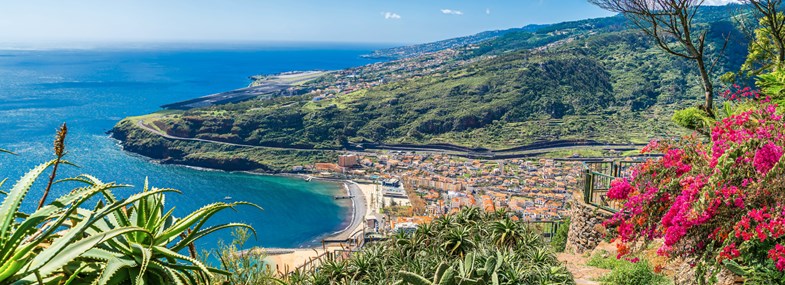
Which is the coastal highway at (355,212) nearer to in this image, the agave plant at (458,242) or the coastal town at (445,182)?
the coastal town at (445,182)

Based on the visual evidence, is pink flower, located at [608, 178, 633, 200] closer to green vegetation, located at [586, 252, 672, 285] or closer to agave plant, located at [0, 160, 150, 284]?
green vegetation, located at [586, 252, 672, 285]

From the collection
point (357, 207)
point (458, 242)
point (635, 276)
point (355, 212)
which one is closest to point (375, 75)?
point (357, 207)

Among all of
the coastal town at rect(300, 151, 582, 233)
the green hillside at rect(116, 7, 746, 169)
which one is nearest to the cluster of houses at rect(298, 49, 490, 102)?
the green hillside at rect(116, 7, 746, 169)

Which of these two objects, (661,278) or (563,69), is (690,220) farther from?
(563,69)

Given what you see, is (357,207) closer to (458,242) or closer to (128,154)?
(128,154)

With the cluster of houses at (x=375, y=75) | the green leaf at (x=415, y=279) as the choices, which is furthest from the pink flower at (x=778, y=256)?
the cluster of houses at (x=375, y=75)

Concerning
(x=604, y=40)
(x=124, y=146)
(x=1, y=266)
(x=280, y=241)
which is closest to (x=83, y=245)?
(x=1, y=266)
